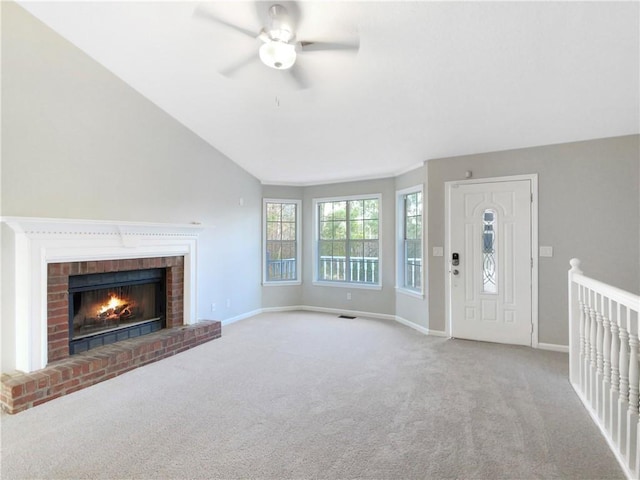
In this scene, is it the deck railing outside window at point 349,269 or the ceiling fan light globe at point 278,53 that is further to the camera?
the deck railing outside window at point 349,269

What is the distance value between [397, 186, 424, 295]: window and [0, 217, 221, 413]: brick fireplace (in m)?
3.42

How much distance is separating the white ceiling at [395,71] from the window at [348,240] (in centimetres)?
148

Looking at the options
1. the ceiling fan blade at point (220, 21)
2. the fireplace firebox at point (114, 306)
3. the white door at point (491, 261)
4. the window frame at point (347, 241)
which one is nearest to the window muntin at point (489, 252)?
the white door at point (491, 261)

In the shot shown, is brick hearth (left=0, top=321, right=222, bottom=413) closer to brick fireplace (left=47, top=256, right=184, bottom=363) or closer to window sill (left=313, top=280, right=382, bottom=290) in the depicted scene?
brick fireplace (left=47, top=256, right=184, bottom=363)

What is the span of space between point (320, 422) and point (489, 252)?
10.0 feet

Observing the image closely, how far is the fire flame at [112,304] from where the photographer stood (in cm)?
362

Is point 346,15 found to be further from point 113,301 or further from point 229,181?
point 113,301

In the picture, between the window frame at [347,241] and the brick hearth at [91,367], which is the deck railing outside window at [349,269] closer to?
the window frame at [347,241]

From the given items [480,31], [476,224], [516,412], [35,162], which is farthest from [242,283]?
[480,31]

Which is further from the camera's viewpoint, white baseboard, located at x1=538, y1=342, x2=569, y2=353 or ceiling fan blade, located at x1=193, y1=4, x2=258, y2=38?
white baseboard, located at x1=538, y1=342, x2=569, y2=353

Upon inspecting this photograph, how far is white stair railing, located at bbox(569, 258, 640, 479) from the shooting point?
72.9 inches

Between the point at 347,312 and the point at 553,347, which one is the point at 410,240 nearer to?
the point at 347,312

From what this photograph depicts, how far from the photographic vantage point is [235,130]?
4.34 metres

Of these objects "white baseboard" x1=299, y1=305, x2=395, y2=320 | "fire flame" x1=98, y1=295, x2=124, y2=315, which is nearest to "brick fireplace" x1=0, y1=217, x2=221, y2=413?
"fire flame" x1=98, y1=295, x2=124, y2=315
